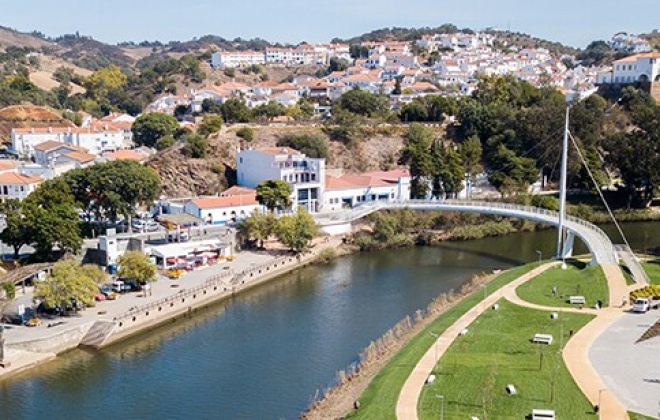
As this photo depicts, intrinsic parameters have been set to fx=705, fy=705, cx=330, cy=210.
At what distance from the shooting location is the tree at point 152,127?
62812mm

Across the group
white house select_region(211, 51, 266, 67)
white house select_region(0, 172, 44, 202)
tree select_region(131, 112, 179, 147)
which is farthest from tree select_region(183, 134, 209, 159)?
white house select_region(211, 51, 266, 67)

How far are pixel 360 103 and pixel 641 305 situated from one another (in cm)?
4447

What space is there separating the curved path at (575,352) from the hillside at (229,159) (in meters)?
28.0

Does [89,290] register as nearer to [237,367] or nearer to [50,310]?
[50,310]

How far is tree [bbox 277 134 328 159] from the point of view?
5662cm

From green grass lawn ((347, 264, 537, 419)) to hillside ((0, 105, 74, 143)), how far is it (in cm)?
5397

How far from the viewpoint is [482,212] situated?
146 ft

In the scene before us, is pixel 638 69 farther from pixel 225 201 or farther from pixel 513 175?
pixel 225 201

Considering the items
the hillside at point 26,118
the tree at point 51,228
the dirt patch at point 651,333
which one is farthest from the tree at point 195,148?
the dirt patch at point 651,333

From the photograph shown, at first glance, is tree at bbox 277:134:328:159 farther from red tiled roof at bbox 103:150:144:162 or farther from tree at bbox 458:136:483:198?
red tiled roof at bbox 103:150:144:162

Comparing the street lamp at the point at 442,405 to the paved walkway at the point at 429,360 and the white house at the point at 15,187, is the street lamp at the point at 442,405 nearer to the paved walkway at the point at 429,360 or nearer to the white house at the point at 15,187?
the paved walkway at the point at 429,360

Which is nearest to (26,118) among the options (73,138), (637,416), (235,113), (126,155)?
(73,138)

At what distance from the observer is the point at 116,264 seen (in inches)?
1378

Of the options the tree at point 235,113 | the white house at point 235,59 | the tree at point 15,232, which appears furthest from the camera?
the white house at point 235,59
